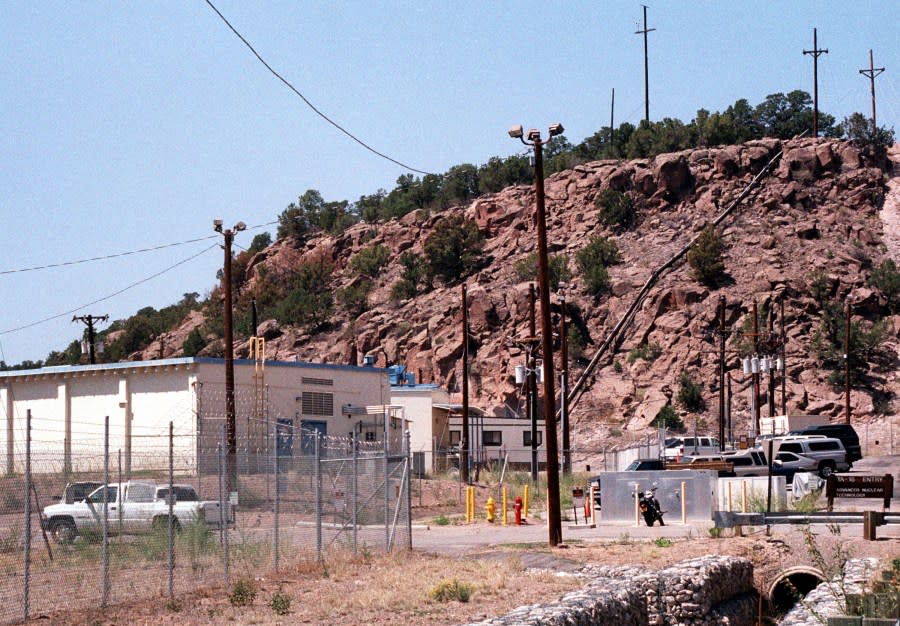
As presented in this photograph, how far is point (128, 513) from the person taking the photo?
20.0 meters

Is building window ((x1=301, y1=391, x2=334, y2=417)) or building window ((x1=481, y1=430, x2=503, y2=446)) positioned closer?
building window ((x1=301, y1=391, x2=334, y2=417))

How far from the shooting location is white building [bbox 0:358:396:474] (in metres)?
47.4

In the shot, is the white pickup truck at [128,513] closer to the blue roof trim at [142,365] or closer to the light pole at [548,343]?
the light pole at [548,343]

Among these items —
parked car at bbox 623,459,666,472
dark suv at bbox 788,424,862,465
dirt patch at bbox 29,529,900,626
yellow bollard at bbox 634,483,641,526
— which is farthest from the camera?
dark suv at bbox 788,424,862,465

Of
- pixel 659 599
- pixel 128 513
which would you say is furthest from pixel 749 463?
pixel 128 513

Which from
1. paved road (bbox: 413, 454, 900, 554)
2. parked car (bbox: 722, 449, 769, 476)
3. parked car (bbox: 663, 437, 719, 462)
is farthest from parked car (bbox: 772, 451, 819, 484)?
paved road (bbox: 413, 454, 900, 554)

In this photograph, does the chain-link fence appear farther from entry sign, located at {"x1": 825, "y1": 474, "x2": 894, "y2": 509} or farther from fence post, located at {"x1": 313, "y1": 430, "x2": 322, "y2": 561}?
entry sign, located at {"x1": 825, "y1": 474, "x2": 894, "y2": 509}

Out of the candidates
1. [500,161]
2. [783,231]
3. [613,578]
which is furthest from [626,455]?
[500,161]

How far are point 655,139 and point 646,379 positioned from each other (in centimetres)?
4073

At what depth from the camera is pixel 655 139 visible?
4616 inches

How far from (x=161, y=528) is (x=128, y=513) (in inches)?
Answer: 38.5

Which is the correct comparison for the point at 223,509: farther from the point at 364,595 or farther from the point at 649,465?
the point at 649,465

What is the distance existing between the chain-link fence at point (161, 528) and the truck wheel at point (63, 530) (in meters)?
0.03

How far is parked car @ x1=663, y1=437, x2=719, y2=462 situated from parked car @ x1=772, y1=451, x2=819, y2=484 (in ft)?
13.2
